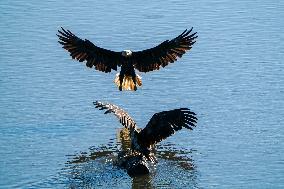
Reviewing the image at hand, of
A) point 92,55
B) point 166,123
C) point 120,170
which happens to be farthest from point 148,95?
point 120,170

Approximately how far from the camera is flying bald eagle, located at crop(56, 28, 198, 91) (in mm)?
16438

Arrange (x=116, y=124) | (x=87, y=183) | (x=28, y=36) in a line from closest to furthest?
(x=87, y=183) → (x=116, y=124) → (x=28, y=36)

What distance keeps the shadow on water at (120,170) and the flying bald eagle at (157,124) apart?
1.17ft

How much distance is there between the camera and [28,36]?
20016 mm

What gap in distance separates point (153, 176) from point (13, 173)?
79.4 inches

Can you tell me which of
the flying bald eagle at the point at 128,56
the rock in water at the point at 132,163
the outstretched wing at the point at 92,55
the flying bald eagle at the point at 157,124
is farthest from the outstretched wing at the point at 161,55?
the rock in water at the point at 132,163

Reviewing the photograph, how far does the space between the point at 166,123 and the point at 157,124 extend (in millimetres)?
139

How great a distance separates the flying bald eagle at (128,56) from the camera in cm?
1644

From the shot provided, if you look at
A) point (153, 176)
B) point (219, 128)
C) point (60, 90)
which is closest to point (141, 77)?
point (60, 90)

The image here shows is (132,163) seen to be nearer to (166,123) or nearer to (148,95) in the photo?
(166,123)

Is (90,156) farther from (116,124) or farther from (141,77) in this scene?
(141,77)

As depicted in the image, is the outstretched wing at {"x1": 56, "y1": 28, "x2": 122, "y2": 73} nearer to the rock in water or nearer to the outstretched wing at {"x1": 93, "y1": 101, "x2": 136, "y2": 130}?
the outstretched wing at {"x1": 93, "y1": 101, "x2": 136, "y2": 130}

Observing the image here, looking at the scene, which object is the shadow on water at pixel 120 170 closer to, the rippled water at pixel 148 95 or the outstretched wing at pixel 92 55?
the rippled water at pixel 148 95

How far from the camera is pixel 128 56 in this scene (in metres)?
16.5
